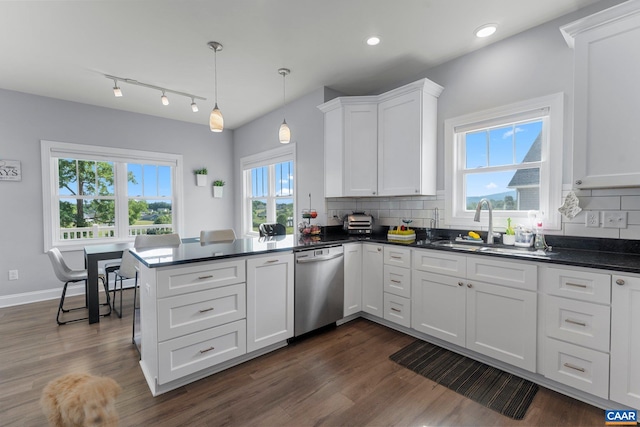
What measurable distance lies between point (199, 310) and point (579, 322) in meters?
2.39

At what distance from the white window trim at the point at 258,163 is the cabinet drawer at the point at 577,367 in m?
2.98

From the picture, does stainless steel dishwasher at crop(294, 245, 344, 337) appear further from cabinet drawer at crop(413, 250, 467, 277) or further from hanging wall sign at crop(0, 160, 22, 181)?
hanging wall sign at crop(0, 160, 22, 181)

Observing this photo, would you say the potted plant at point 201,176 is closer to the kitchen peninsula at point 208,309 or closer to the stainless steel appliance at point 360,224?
the stainless steel appliance at point 360,224

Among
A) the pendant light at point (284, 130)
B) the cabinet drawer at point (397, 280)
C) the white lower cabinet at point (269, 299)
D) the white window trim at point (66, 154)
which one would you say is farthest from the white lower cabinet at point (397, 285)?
the white window trim at point (66, 154)

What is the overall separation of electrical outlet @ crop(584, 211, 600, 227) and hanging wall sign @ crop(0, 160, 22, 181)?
19.5ft

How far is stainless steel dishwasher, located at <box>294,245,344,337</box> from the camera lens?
2551 mm

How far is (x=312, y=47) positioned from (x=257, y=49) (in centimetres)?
51

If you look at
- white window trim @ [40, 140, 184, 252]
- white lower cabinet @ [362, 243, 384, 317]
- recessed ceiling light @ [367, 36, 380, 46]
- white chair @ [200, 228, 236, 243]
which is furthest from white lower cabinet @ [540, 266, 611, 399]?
white window trim @ [40, 140, 184, 252]

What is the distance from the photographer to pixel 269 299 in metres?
2.34

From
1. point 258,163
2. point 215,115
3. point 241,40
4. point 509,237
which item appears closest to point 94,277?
point 215,115

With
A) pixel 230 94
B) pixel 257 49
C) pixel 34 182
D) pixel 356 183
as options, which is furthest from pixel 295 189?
pixel 34 182

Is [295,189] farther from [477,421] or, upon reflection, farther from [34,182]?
[34,182]

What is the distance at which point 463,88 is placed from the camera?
9.34 ft

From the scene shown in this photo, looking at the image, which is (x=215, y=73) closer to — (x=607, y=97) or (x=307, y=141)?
(x=307, y=141)
